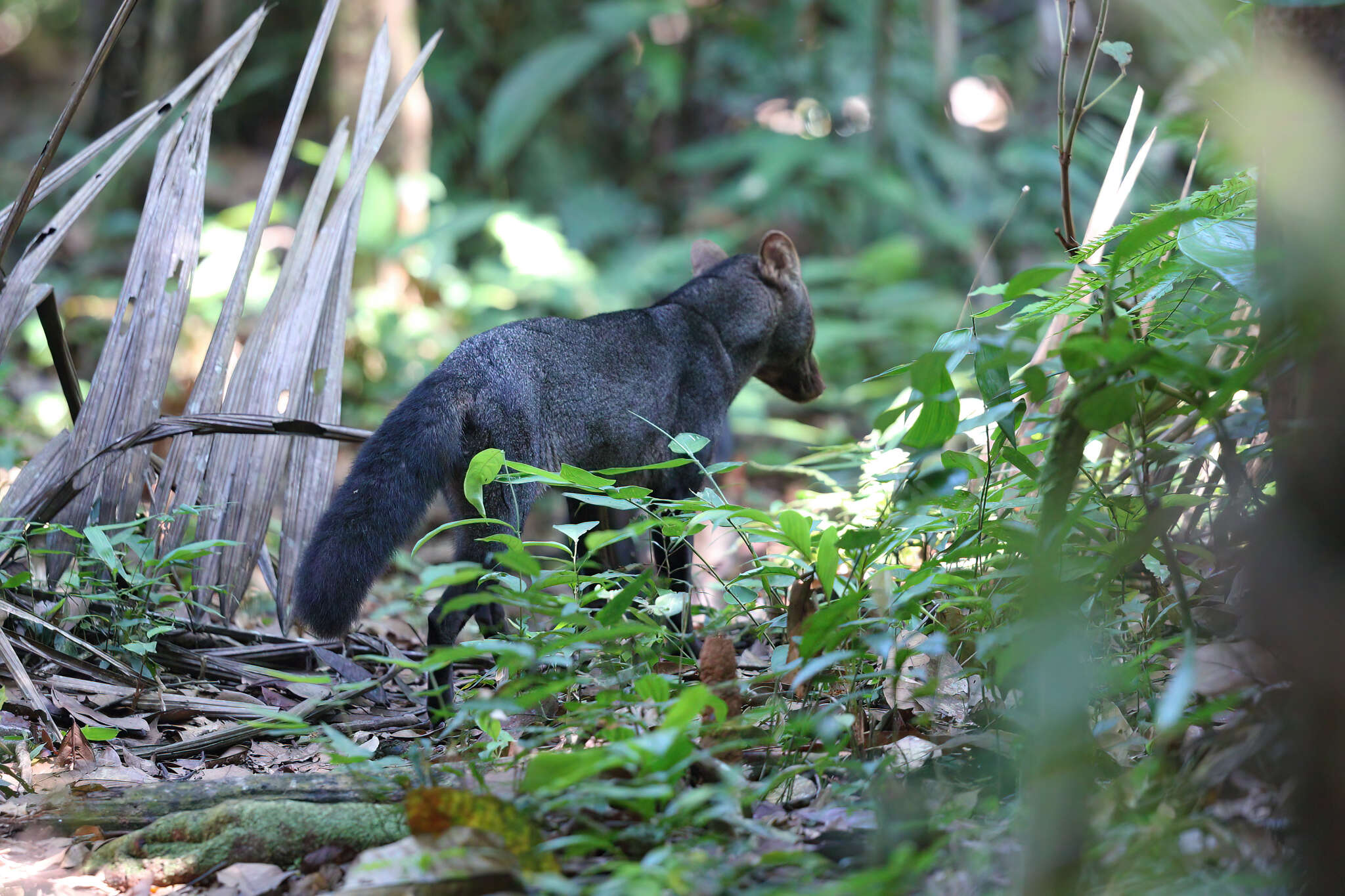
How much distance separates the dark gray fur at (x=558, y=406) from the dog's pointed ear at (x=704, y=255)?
0.16m

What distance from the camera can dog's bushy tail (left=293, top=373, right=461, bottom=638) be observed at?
2504 millimetres

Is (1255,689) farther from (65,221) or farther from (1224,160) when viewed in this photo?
(65,221)

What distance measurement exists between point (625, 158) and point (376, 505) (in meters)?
10.6

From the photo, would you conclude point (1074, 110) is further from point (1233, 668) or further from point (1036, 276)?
point (1233, 668)

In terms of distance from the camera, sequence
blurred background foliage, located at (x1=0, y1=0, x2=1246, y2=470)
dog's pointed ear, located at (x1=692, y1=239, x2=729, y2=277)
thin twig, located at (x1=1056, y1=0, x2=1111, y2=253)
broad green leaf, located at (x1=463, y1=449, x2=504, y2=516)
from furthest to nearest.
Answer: blurred background foliage, located at (x1=0, y1=0, x2=1246, y2=470)
dog's pointed ear, located at (x1=692, y1=239, x2=729, y2=277)
thin twig, located at (x1=1056, y1=0, x2=1111, y2=253)
broad green leaf, located at (x1=463, y1=449, x2=504, y2=516)

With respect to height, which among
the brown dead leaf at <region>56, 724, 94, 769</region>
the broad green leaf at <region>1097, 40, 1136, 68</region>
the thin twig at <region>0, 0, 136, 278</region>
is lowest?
the brown dead leaf at <region>56, 724, 94, 769</region>

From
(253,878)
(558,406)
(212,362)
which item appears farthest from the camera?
(558,406)

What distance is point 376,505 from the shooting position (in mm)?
2723

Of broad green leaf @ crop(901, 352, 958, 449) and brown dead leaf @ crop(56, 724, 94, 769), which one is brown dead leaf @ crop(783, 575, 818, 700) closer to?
broad green leaf @ crop(901, 352, 958, 449)

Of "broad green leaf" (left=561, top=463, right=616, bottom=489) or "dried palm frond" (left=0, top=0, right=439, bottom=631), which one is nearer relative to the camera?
"broad green leaf" (left=561, top=463, right=616, bottom=489)

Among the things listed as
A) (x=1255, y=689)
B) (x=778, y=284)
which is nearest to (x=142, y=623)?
(x=1255, y=689)

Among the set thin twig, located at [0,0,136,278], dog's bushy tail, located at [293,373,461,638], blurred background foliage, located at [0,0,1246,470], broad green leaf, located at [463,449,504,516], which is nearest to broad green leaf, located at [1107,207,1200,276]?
broad green leaf, located at [463,449,504,516]

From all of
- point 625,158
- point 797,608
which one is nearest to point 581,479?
point 797,608

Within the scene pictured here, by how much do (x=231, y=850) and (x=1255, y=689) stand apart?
1677 millimetres
